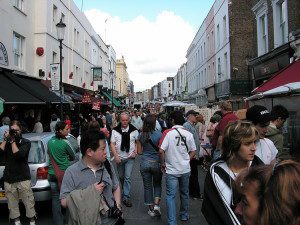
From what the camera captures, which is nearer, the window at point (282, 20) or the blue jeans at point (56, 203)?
the blue jeans at point (56, 203)

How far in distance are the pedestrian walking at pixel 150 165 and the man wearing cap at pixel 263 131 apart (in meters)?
3.21

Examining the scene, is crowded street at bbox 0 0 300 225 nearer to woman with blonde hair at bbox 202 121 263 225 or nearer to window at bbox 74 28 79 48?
woman with blonde hair at bbox 202 121 263 225

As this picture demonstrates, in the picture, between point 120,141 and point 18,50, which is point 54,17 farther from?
point 120,141

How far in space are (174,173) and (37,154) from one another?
2.85 m

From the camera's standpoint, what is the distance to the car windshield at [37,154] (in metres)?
7.25

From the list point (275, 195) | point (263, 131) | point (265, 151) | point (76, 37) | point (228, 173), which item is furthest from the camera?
point (76, 37)

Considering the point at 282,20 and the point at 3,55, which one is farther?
the point at 282,20

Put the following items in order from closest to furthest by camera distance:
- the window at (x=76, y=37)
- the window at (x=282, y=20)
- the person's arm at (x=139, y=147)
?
the person's arm at (x=139, y=147) → the window at (x=282, y=20) → the window at (x=76, y=37)

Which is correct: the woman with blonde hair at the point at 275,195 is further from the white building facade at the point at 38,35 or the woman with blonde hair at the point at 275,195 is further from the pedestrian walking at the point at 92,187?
the white building facade at the point at 38,35

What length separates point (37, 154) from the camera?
7348 mm

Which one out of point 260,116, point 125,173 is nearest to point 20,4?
point 125,173

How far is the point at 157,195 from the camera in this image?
739cm

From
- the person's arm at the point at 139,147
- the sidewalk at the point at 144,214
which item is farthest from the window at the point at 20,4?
the person's arm at the point at 139,147

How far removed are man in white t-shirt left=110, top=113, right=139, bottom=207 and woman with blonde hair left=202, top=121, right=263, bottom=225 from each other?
513 cm
